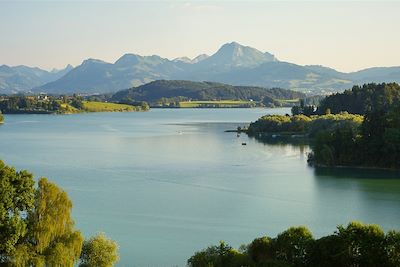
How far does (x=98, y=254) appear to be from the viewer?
14.2 m

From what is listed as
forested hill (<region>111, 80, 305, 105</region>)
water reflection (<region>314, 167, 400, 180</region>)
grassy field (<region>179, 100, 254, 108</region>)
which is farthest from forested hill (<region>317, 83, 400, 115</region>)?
forested hill (<region>111, 80, 305, 105</region>)

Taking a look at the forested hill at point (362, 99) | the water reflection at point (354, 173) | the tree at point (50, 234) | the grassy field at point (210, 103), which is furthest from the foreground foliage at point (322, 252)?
the grassy field at point (210, 103)

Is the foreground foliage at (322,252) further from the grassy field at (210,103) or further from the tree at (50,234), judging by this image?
the grassy field at (210,103)

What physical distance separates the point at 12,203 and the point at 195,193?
14.6m

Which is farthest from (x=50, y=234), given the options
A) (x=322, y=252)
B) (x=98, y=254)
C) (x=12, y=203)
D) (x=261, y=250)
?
(x=322, y=252)

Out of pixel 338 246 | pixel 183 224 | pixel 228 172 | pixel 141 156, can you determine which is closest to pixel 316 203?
pixel 183 224

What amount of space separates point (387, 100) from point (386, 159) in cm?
2820

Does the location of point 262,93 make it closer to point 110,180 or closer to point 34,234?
point 110,180

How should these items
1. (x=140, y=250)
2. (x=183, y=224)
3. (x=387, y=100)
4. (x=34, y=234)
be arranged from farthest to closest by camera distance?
(x=387, y=100)
(x=183, y=224)
(x=140, y=250)
(x=34, y=234)

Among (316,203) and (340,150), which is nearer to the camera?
(316,203)

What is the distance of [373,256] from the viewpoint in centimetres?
1259

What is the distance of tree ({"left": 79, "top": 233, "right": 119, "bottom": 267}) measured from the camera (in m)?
14.2

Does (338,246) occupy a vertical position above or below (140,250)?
above

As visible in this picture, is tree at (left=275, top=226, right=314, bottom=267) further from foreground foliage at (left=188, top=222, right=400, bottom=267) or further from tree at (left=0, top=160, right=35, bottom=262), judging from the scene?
tree at (left=0, top=160, right=35, bottom=262)
